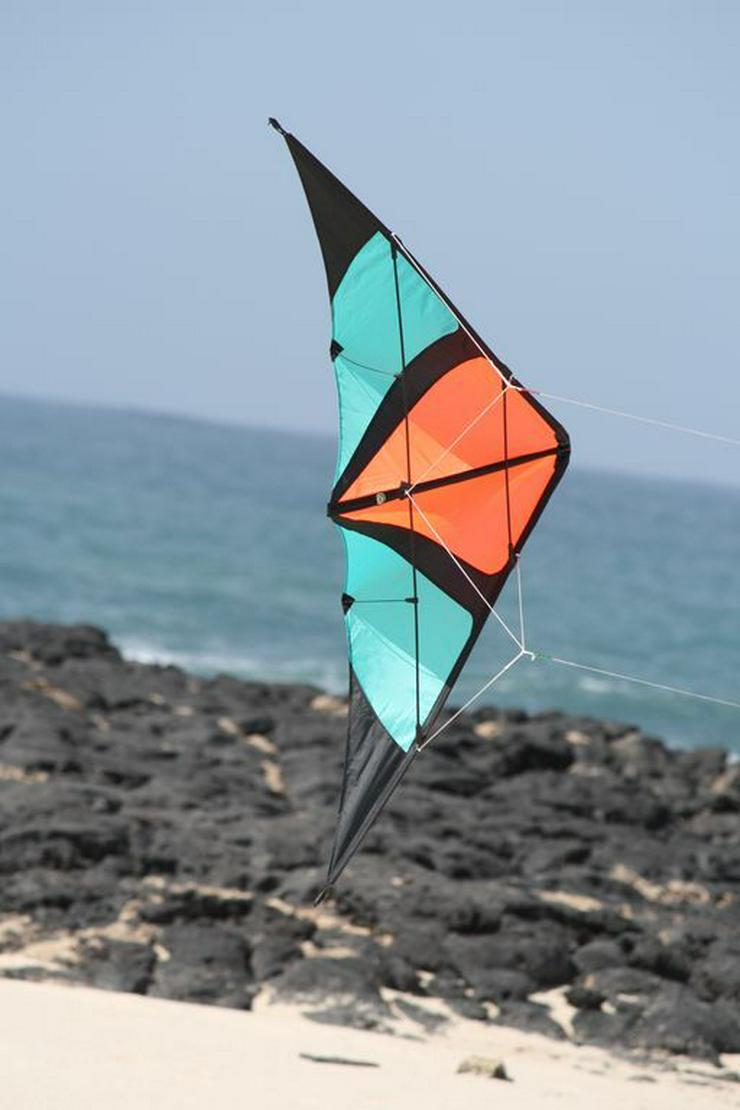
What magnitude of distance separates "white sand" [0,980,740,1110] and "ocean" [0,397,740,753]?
18917mm

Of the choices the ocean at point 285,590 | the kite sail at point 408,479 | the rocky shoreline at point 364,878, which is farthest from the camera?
the ocean at point 285,590

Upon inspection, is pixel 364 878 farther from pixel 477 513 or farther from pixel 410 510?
pixel 477 513

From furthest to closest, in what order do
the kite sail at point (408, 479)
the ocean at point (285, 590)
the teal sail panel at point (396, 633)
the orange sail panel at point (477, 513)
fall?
the ocean at point (285, 590) → the teal sail panel at point (396, 633) → the orange sail panel at point (477, 513) → the kite sail at point (408, 479)

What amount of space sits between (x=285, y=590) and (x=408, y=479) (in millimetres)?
36259

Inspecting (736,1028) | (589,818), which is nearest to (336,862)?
(736,1028)

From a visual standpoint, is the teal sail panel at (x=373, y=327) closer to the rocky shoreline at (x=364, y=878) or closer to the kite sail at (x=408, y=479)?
the kite sail at (x=408, y=479)

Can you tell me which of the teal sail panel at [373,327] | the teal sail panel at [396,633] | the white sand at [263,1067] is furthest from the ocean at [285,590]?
the teal sail panel at [373,327]

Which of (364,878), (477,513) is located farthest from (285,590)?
(477,513)

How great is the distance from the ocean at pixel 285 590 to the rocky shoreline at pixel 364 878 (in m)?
11.6

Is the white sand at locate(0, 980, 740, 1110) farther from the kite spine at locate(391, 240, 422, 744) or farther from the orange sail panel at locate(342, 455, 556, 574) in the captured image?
the orange sail panel at locate(342, 455, 556, 574)

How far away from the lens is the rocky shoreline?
375 inches

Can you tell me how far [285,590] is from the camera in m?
43.0

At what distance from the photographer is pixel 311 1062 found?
771 centimetres

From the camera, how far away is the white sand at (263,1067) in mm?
6855
